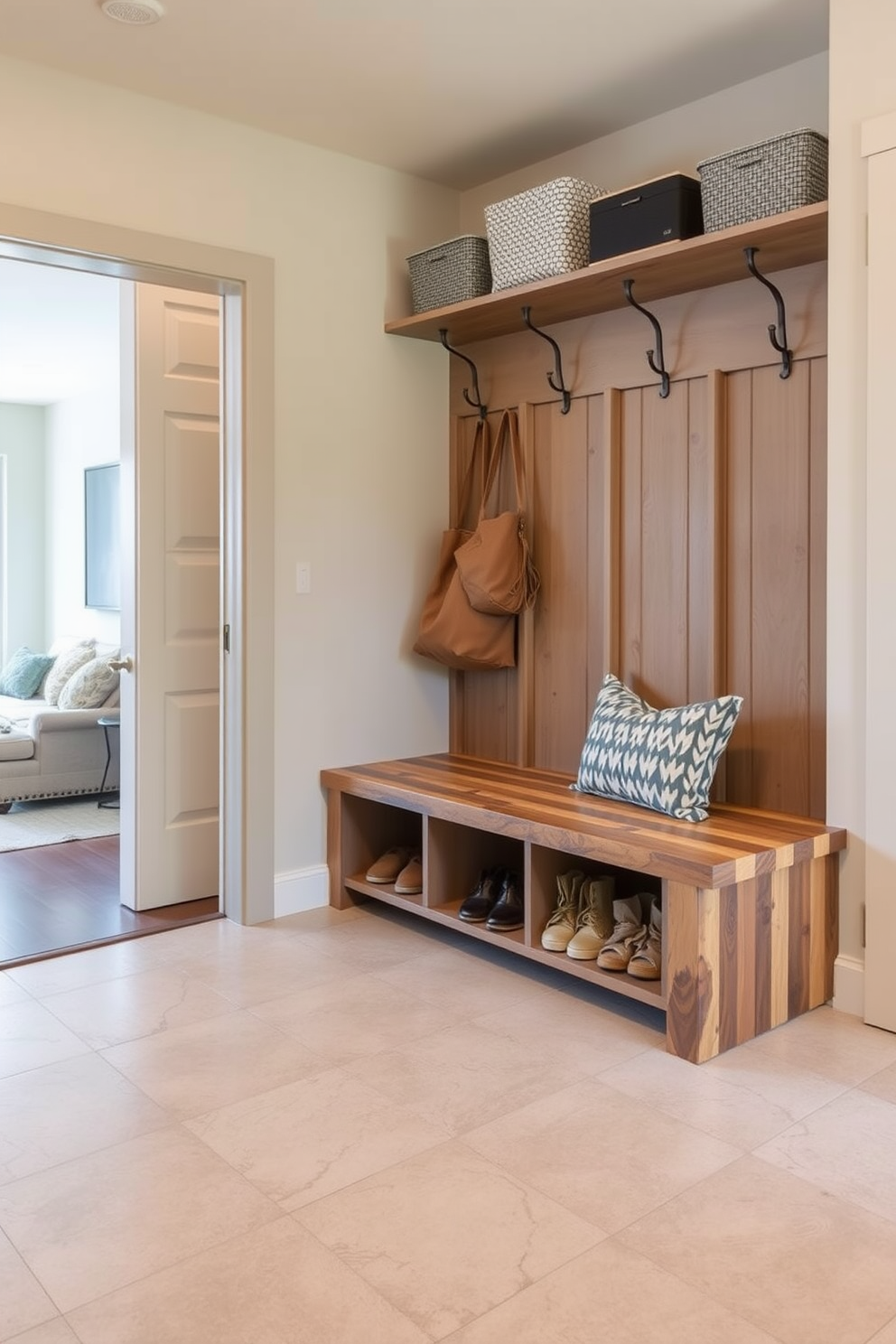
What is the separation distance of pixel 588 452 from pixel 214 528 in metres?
1.30

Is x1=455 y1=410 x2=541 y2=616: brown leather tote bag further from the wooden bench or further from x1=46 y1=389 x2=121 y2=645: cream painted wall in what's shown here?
x1=46 y1=389 x2=121 y2=645: cream painted wall

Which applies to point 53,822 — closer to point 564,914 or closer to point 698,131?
point 564,914

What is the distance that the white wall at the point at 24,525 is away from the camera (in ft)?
26.4

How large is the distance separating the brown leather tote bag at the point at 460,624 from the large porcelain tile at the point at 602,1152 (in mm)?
1647

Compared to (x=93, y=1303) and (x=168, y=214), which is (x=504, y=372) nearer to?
(x=168, y=214)

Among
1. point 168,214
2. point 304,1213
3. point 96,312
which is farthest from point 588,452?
point 96,312

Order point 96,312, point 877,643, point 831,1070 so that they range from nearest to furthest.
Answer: point 831,1070, point 877,643, point 96,312

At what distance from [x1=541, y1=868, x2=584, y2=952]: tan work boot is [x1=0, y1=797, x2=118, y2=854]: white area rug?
102 inches

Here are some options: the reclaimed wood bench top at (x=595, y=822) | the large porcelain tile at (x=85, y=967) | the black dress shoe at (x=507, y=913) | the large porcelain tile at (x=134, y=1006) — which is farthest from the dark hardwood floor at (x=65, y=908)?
the black dress shoe at (x=507, y=913)

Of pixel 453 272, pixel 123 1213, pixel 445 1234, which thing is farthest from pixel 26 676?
pixel 445 1234

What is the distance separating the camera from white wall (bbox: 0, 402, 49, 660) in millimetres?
8047

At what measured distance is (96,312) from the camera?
552 cm

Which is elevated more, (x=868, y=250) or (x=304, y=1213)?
(x=868, y=250)

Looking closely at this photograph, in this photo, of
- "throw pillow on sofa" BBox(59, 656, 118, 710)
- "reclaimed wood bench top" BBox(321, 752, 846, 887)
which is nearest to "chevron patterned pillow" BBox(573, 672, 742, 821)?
"reclaimed wood bench top" BBox(321, 752, 846, 887)
